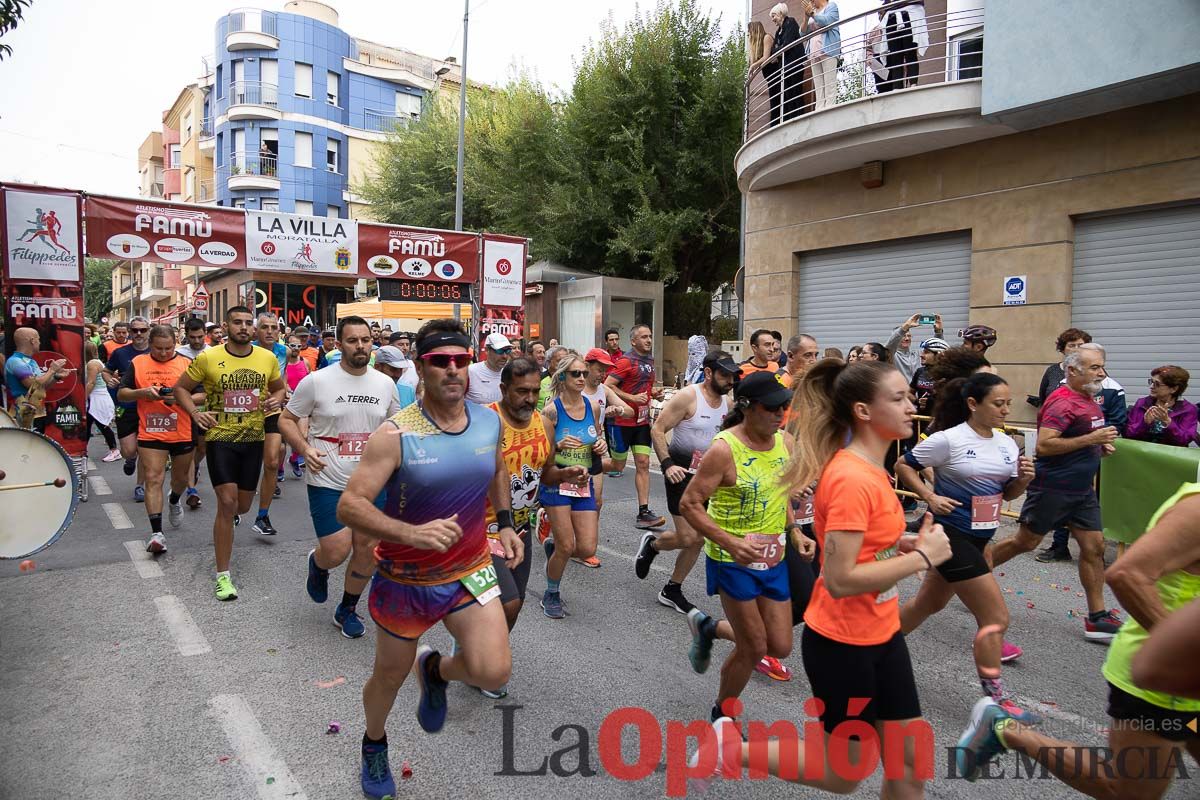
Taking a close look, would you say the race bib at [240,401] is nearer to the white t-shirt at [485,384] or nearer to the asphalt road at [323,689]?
the asphalt road at [323,689]

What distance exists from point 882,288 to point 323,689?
1184 cm

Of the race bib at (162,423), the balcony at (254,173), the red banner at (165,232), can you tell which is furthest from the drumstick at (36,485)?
the balcony at (254,173)

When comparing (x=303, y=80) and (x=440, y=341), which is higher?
(x=303, y=80)

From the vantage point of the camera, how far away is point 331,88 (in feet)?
147

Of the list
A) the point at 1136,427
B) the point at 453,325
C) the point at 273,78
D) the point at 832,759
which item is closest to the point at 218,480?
the point at 453,325

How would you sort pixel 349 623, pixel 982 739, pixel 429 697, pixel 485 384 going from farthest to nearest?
pixel 485 384
pixel 349 623
pixel 429 697
pixel 982 739

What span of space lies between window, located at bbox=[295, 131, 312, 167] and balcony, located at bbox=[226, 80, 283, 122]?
1.48m

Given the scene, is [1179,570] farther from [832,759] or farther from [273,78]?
[273,78]

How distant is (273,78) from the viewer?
42.9m

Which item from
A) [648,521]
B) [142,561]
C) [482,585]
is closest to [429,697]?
[482,585]

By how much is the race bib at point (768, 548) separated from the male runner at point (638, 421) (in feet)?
14.8

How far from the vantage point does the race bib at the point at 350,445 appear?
5.14 m

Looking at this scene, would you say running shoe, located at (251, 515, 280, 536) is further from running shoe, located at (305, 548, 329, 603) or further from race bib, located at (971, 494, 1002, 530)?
race bib, located at (971, 494, 1002, 530)

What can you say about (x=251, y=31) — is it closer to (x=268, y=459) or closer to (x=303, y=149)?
(x=303, y=149)
